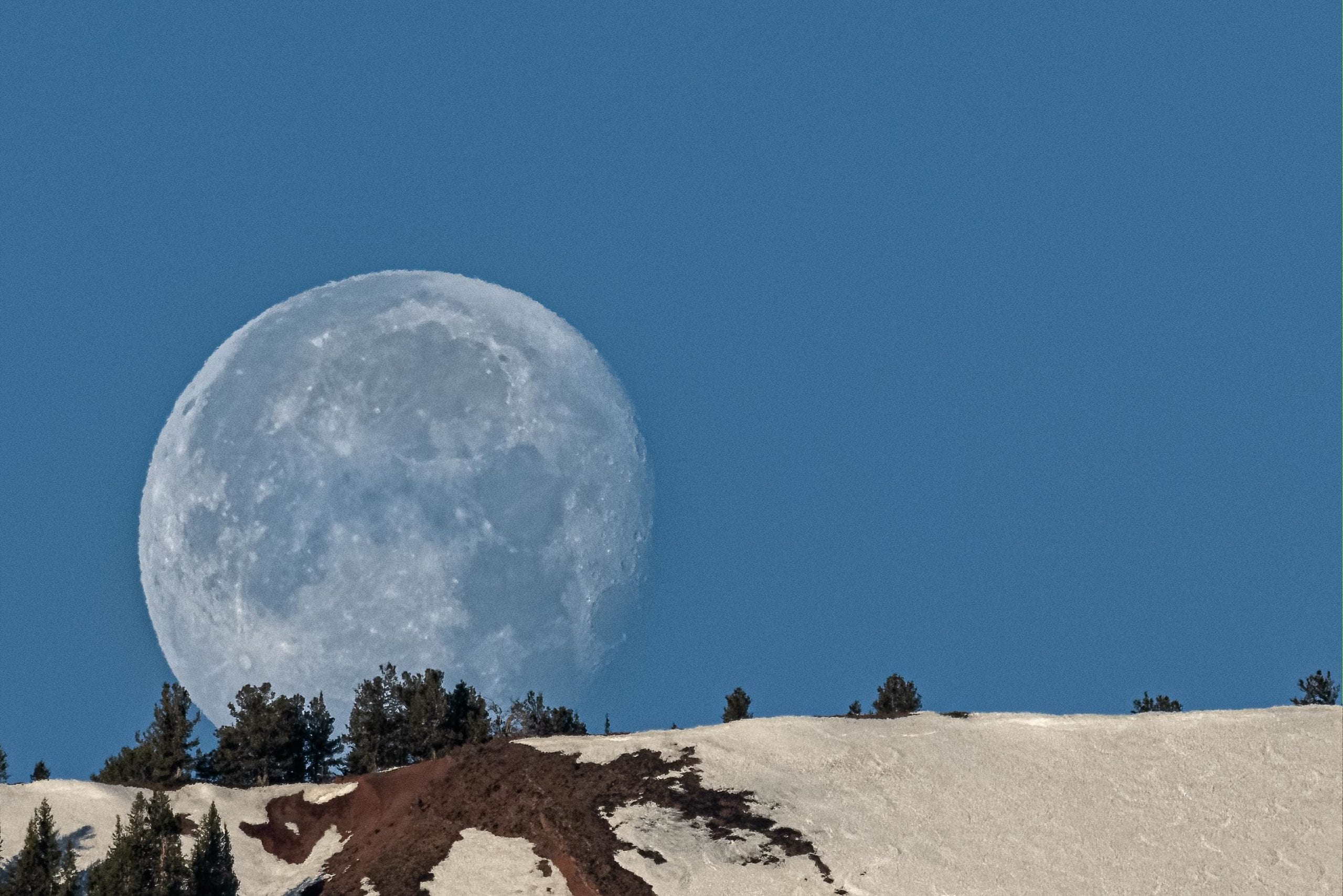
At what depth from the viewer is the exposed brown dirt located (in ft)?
206

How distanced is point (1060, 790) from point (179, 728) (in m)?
41.1

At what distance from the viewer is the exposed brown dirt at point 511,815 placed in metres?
62.7

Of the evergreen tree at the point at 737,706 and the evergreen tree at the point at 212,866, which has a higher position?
the evergreen tree at the point at 737,706

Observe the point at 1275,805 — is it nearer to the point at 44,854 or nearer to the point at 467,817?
the point at 467,817

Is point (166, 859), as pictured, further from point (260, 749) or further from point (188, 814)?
point (260, 749)

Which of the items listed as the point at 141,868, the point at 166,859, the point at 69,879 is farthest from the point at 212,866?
the point at 69,879

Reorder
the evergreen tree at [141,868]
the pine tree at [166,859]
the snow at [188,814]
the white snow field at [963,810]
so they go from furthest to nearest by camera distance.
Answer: the snow at [188,814], the white snow field at [963,810], the pine tree at [166,859], the evergreen tree at [141,868]

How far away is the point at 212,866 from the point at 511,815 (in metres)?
11.1

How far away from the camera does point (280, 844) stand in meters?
70.7

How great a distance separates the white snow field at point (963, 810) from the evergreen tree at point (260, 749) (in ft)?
25.4

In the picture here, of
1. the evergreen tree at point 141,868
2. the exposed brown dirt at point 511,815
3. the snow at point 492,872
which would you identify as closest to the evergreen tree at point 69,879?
the evergreen tree at point 141,868

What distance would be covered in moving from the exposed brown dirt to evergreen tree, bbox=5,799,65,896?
29.9 feet

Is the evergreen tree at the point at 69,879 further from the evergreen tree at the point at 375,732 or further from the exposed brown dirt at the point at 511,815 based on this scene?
the evergreen tree at the point at 375,732

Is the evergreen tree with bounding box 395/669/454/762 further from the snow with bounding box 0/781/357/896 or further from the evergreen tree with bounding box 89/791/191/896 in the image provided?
the evergreen tree with bounding box 89/791/191/896
